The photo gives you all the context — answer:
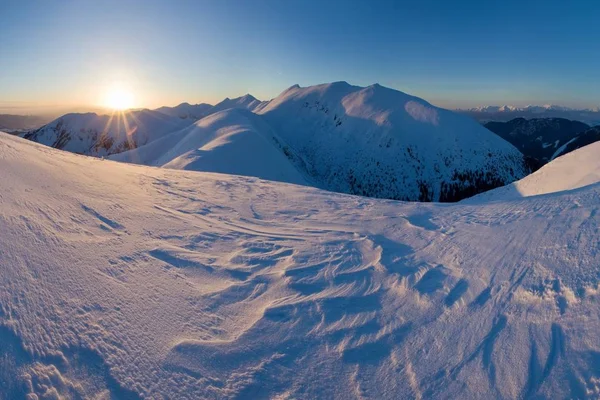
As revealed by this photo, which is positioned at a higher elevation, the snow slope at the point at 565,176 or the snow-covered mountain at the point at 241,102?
the snow-covered mountain at the point at 241,102

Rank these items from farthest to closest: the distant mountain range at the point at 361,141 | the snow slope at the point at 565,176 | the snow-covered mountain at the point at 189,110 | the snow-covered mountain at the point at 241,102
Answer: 1. the snow-covered mountain at the point at 189,110
2. the snow-covered mountain at the point at 241,102
3. the distant mountain range at the point at 361,141
4. the snow slope at the point at 565,176

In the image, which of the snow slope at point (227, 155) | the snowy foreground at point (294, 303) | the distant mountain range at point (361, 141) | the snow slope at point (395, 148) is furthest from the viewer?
the snow slope at point (395, 148)

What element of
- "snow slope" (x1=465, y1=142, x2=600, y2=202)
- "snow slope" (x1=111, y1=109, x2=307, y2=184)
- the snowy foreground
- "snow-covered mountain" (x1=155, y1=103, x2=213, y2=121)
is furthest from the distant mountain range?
"snow-covered mountain" (x1=155, y1=103, x2=213, y2=121)

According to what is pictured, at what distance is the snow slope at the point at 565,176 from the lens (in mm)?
10347

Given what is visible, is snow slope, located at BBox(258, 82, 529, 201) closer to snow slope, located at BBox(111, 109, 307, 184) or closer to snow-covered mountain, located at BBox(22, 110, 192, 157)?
snow slope, located at BBox(111, 109, 307, 184)

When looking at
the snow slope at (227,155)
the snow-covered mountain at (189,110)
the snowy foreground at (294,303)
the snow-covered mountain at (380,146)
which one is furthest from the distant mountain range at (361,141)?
the snow-covered mountain at (189,110)

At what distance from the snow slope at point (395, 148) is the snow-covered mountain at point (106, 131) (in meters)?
36.3

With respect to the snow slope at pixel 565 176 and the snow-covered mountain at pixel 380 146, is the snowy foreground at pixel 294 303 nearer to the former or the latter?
the snow slope at pixel 565 176

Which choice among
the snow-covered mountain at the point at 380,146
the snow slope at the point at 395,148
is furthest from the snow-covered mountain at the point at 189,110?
the snow slope at the point at 395,148

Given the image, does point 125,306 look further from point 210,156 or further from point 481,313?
point 210,156

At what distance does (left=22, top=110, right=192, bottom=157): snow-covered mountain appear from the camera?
88.6 meters

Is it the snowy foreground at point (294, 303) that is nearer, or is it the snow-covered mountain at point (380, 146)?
the snowy foreground at point (294, 303)

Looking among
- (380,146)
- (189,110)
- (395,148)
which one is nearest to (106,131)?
(189,110)

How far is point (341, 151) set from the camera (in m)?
74.0
